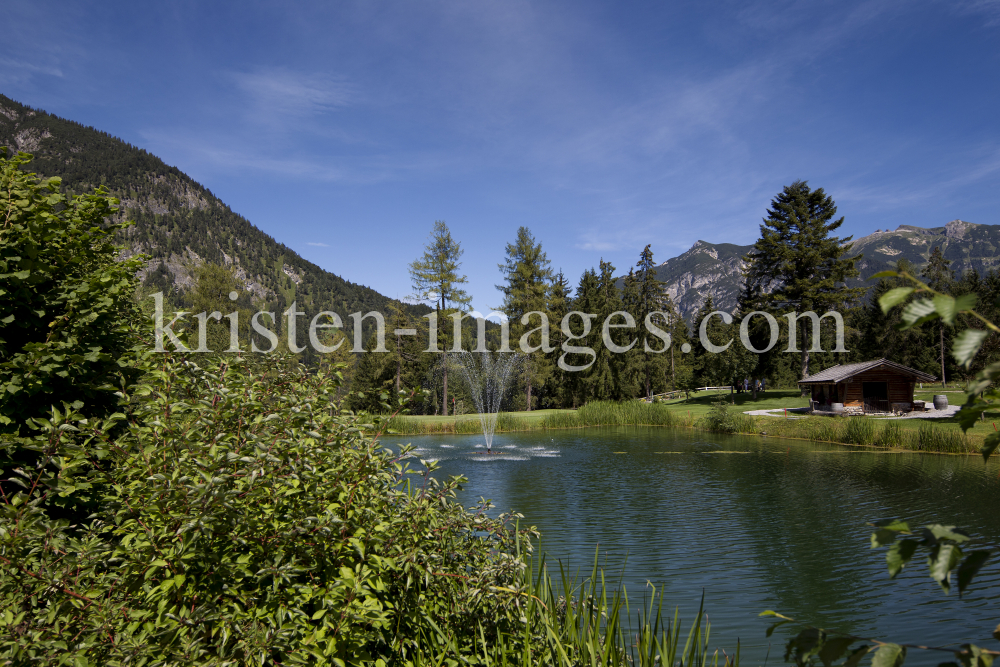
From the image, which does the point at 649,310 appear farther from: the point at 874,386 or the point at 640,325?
the point at 874,386

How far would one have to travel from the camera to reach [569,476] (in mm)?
17062

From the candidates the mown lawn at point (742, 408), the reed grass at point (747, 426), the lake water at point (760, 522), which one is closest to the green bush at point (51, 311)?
the lake water at point (760, 522)

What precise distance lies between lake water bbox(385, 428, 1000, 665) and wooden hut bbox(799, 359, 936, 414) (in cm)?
1091

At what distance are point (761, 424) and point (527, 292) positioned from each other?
25.2 metres

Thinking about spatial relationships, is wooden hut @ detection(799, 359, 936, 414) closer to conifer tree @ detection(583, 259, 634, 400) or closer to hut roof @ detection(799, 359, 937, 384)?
hut roof @ detection(799, 359, 937, 384)

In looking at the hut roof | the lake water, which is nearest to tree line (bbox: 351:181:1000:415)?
the hut roof

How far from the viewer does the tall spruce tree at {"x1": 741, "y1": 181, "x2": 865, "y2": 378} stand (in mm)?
41438

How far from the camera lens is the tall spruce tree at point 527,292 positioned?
46469 millimetres

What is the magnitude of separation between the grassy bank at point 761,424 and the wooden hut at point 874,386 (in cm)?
273

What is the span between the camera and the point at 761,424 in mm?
28062

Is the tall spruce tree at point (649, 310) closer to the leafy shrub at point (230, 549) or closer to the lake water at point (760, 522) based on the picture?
the lake water at point (760, 522)

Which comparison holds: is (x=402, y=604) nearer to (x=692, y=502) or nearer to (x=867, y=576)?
(x=867, y=576)

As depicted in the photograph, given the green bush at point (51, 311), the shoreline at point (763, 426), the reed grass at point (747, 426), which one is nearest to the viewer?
the green bush at point (51, 311)

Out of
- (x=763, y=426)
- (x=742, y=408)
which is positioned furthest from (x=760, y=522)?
(x=742, y=408)
